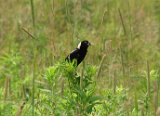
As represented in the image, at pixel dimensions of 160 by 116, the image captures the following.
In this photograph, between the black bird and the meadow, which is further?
the black bird

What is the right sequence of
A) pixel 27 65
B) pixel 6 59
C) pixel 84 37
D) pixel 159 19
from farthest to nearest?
pixel 159 19, pixel 84 37, pixel 27 65, pixel 6 59

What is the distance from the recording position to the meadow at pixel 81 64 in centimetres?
371

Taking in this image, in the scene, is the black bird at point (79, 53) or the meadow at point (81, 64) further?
the black bird at point (79, 53)

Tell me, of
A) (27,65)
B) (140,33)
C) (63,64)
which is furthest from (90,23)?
(63,64)

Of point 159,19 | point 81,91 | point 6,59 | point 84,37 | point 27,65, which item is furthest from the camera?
point 159,19

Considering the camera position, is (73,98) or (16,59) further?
(16,59)

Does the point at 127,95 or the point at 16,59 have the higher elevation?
the point at 16,59

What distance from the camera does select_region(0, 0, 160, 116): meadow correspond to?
12.2 feet

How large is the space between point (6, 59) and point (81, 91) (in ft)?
7.56

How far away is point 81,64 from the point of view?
5039 mm

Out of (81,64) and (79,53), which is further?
(81,64)

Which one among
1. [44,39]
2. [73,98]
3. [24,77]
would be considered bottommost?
[73,98]

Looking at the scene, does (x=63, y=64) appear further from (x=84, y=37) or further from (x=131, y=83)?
(x=84, y=37)

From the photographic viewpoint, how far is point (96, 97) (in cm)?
368
